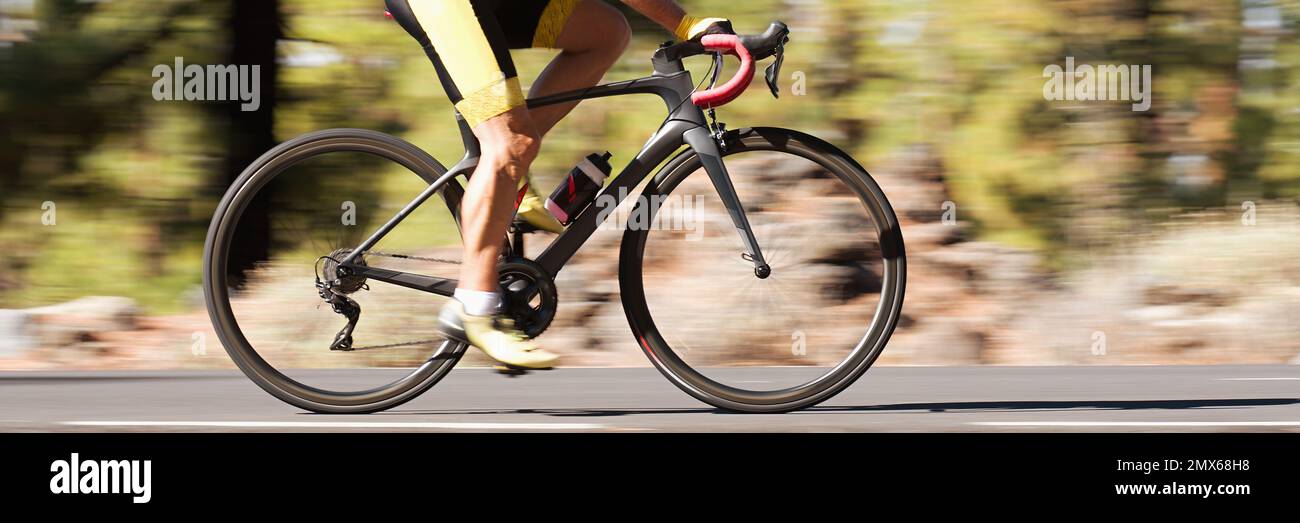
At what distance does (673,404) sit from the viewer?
4938 mm

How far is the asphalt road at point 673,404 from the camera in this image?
14.6 feet

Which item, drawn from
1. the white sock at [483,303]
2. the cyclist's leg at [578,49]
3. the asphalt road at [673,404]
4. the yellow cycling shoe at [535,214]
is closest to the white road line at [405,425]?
the asphalt road at [673,404]

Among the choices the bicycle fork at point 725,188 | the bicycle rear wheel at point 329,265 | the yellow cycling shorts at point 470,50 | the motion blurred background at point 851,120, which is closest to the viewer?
the yellow cycling shorts at point 470,50

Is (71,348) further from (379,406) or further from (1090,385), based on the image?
(1090,385)

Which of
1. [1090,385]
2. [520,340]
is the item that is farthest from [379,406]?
[1090,385]

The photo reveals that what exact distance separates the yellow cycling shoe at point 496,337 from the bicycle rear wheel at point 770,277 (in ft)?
1.35

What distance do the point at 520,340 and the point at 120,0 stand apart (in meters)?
4.97

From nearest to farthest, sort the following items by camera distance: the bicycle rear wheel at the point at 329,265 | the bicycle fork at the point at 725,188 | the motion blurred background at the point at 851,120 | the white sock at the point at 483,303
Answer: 1. the white sock at the point at 483,303
2. the bicycle fork at the point at 725,188
3. the bicycle rear wheel at the point at 329,265
4. the motion blurred background at the point at 851,120

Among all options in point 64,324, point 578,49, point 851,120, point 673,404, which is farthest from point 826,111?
point 64,324

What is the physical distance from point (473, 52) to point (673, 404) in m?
1.51

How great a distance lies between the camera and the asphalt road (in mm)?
4461

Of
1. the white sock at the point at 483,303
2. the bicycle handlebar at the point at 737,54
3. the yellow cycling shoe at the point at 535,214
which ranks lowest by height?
the white sock at the point at 483,303

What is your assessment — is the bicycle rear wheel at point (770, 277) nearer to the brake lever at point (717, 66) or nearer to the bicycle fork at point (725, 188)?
the bicycle fork at point (725, 188)

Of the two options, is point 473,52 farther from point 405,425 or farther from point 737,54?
point 405,425
